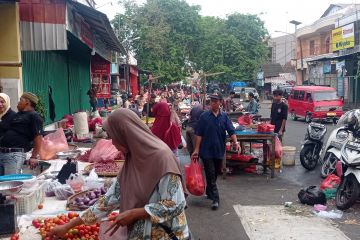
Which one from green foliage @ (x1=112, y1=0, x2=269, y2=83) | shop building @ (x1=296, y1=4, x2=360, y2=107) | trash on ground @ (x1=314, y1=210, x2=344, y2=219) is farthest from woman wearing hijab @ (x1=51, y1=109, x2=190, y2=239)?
green foliage @ (x1=112, y1=0, x2=269, y2=83)

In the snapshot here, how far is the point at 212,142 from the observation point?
7.29 m

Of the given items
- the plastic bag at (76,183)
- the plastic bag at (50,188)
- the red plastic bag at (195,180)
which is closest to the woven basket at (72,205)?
the plastic bag at (76,183)

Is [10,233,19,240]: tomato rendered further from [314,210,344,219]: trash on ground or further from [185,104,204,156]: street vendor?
[185,104,204,156]: street vendor

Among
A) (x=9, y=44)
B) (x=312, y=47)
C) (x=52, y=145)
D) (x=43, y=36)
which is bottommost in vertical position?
(x=52, y=145)

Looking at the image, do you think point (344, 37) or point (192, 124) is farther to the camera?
point (344, 37)

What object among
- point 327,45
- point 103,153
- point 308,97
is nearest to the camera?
point 103,153

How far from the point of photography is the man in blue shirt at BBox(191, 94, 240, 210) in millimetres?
7234

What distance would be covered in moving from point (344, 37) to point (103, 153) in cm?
2739

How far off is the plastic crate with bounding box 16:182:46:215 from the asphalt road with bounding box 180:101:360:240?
83.6 inches

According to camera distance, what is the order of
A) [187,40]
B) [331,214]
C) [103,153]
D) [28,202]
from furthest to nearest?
[187,40] → [103,153] → [331,214] → [28,202]

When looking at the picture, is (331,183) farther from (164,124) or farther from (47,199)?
(47,199)

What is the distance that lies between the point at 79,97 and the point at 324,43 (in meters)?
29.1

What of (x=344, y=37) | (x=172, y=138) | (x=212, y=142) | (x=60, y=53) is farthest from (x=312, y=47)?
(x=212, y=142)

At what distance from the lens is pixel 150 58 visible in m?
43.2
